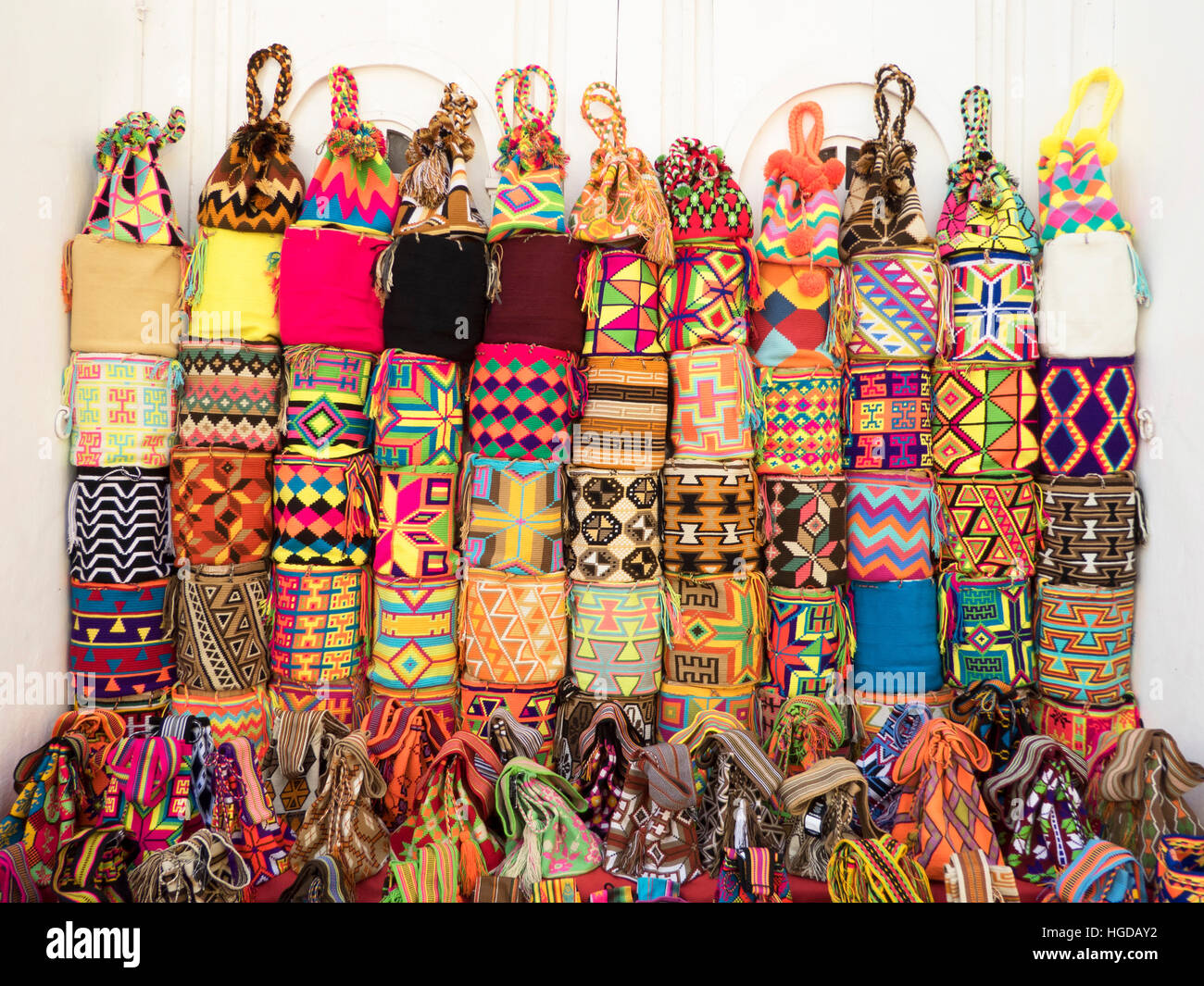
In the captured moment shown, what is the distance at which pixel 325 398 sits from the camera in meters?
2.28

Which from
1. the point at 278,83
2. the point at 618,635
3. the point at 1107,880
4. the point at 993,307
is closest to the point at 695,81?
the point at 993,307

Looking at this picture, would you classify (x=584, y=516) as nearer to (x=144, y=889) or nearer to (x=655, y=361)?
(x=655, y=361)

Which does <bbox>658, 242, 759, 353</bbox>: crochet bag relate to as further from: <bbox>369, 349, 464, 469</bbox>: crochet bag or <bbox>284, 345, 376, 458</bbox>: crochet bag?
<bbox>284, 345, 376, 458</bbox>: crochet bag

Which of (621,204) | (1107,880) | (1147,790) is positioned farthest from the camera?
(621,204)

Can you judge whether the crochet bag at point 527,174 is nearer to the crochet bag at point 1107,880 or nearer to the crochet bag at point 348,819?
the crochet bag at point 348,819

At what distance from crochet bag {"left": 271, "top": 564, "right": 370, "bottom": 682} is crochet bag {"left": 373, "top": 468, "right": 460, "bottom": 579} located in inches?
5.9

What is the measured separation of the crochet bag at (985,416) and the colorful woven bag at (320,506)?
6.07ft

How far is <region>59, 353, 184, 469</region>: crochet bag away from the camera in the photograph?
2207 mm

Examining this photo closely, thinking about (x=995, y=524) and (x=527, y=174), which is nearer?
(x=527, y=174)

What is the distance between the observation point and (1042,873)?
74.5 inches

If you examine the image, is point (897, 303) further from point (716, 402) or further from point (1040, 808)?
point (1040, 808)

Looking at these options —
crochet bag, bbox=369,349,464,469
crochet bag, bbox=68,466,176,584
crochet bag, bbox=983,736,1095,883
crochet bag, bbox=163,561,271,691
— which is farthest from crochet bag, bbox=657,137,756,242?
crochet bag, bbox=68,466,176,584

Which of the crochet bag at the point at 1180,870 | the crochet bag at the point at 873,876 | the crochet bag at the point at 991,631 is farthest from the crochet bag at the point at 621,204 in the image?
the crochet bag at the point at 1180,870

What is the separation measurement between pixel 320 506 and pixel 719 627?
1290 millimetres
